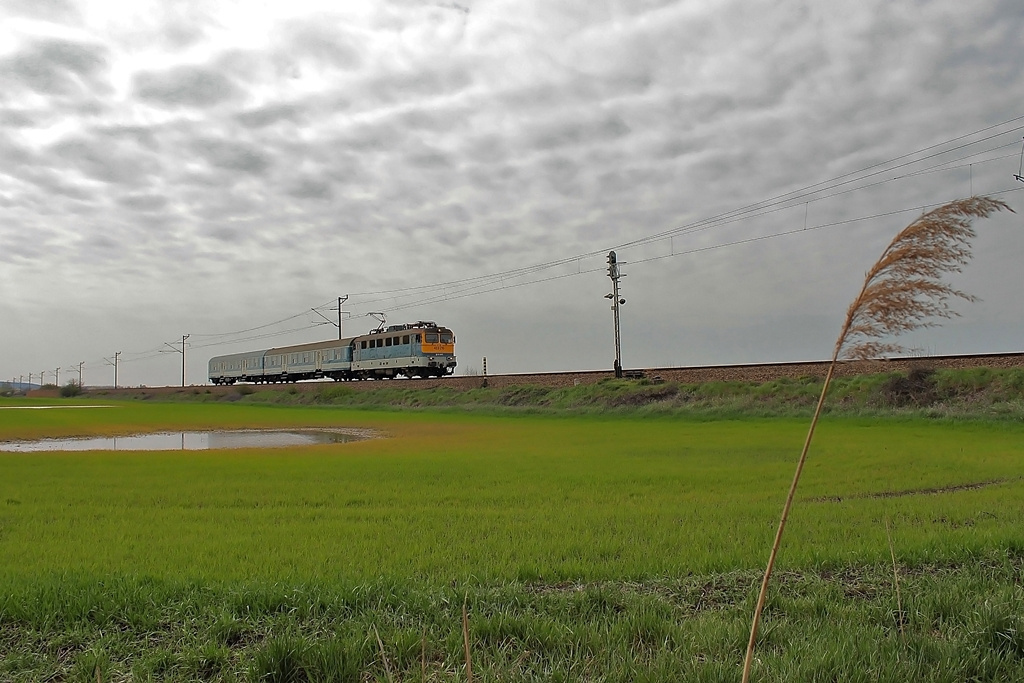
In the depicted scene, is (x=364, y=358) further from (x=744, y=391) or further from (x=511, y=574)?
(x=511, y=574)

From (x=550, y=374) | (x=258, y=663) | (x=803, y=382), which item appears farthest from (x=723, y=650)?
(x=550, y=374)

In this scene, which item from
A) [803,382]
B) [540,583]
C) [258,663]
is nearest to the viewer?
[258,663]

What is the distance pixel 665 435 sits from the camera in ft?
76.8

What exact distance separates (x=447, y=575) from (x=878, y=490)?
8.54 meters

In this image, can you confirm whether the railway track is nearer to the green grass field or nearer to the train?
the train

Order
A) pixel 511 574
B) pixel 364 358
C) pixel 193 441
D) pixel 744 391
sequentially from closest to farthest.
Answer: pixel 511 574
pixel 193 441
pixel 744 391
pixel 364 358

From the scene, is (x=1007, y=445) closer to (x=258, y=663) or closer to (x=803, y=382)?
(x=803, y=382)

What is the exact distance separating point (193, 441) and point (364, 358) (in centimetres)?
2899

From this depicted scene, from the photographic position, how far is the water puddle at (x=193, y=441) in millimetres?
22656

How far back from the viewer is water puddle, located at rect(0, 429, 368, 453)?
22.7 meters

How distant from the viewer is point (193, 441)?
2617cm

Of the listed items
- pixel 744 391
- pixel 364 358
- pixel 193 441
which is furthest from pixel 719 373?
pixel 364 358

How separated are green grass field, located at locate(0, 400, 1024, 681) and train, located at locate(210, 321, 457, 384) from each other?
3503 centimetres

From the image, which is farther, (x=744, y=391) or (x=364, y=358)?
(x=364, y=358)
